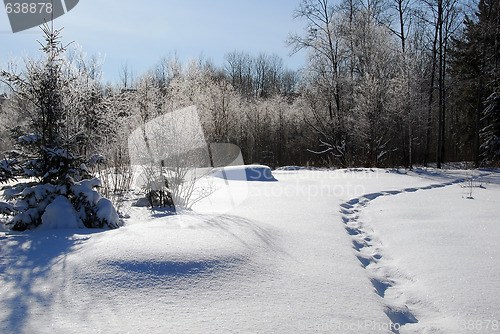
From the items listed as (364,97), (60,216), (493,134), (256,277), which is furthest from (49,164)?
(493,134)

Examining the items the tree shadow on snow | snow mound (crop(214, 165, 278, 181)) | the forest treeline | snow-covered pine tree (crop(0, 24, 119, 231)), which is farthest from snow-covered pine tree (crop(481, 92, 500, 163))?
the tree shadow on snow

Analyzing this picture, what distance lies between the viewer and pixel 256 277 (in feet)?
8.51

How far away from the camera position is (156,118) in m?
6.26

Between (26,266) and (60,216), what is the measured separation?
1.78 m

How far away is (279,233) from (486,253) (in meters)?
2.20

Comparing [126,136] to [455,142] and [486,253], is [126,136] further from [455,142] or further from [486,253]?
[455,142]

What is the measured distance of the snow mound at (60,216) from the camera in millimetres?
4344

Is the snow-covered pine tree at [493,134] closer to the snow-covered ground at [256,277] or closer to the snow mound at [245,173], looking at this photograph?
the snow mound at [245,173]

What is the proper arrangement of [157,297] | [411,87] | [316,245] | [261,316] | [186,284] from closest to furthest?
1. [261,316]
2. [157,297]
3. [186,284]
4. [316,245]
5. [411,87]

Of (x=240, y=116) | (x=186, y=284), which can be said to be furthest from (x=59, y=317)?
(x=240, y=116)

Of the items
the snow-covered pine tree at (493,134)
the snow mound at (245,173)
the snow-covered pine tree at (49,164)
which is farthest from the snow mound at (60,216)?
the snow-covered pine tree at (493,134)

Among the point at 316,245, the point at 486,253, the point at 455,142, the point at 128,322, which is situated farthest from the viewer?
the point at 455,142

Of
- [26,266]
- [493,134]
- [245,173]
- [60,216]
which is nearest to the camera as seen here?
[26,266]

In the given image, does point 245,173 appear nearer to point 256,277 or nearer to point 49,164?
point 49,164
